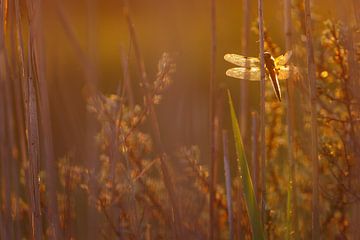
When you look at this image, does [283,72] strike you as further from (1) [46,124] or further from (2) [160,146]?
(1) [46,124]

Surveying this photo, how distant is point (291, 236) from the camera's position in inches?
56.5

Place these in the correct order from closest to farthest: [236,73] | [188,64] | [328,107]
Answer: [236,73] < [328,107] < [188,64]

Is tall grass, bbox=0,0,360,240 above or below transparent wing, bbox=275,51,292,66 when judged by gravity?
below

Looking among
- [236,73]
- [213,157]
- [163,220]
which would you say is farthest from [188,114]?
[236,73]

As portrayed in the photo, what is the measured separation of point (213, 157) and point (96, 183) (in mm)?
286

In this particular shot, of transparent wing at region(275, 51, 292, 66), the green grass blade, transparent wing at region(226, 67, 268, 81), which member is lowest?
the green grass blade

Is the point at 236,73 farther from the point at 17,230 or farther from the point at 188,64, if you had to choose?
the point at 188,64

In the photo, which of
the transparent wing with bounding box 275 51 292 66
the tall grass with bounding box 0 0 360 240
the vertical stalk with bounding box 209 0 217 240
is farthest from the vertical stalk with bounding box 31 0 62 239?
the transparent wing with bounding box 275 51 292 66

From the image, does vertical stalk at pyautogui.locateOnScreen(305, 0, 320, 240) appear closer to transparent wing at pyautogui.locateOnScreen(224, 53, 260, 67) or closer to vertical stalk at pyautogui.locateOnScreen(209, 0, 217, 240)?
transparent wing at pyautogui.locateOnScreen(224, 53, 260, 67)

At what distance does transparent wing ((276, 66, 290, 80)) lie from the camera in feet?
4.53

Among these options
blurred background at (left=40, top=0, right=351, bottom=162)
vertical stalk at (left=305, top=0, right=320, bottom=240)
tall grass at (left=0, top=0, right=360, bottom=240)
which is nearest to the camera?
vertical stalk at (left=305, top=0, right=320, bottom=240)

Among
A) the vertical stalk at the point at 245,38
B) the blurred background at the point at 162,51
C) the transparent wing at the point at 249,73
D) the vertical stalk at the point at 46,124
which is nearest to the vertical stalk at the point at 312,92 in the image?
the transparent wing at the point at 249,73

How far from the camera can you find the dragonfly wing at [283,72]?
1381mm

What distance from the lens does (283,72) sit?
1394mm
